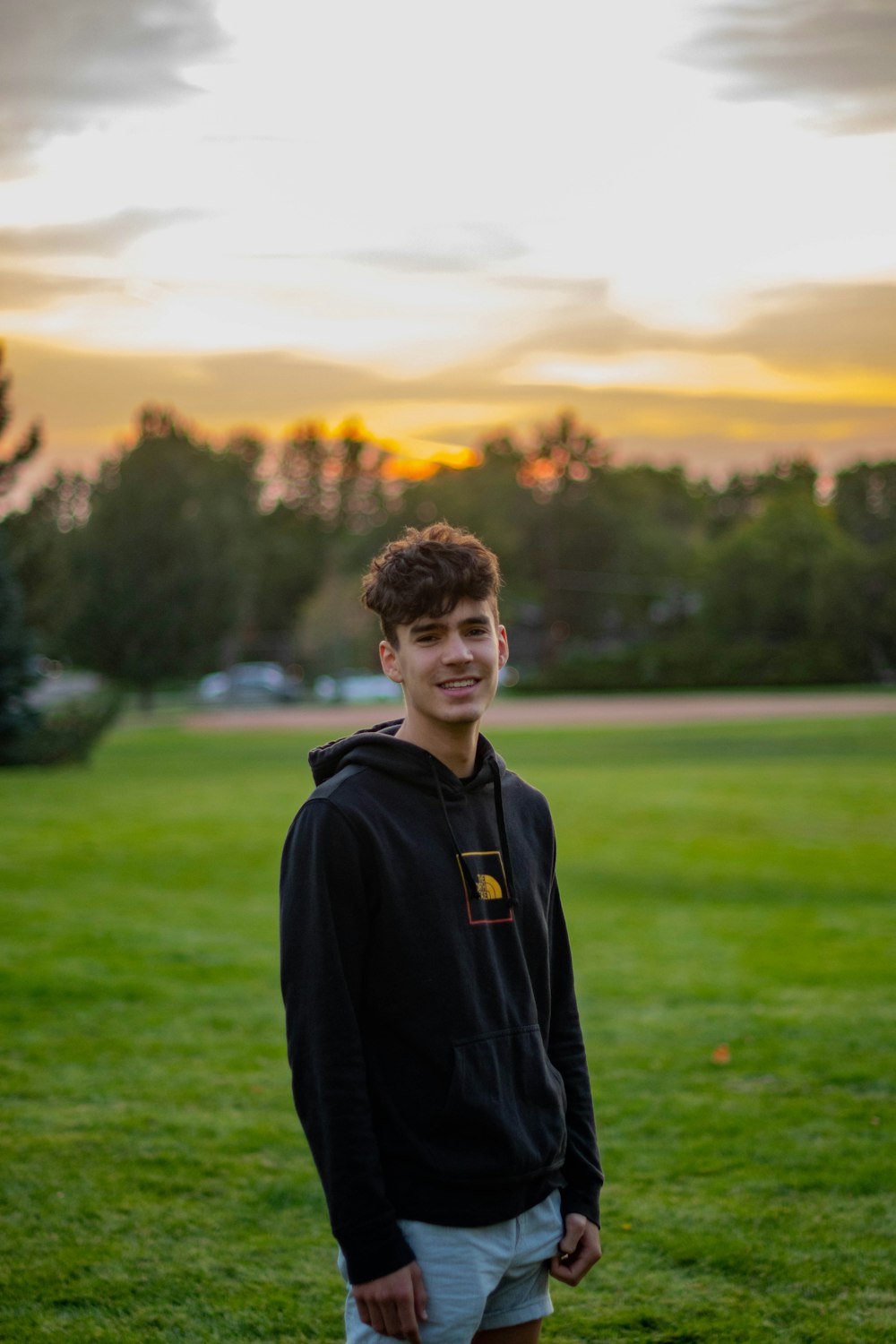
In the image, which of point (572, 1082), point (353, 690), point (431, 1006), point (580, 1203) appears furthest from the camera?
point (353, 690)

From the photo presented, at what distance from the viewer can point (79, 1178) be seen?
5.20 m

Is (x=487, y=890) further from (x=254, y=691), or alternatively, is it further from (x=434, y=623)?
(x=254, y=691)

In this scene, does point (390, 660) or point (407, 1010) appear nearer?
point (407, 1010)

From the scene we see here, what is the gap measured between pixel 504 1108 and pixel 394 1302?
0.37 m

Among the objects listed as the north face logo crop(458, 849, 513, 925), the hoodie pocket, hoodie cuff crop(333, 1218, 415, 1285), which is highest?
the north face logo crop(458, 849, 513, 925)

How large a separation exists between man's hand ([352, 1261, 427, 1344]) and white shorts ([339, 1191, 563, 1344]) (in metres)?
0.04

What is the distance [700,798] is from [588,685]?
143 feet

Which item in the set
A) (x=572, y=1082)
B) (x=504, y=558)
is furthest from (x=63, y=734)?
(x=504, y=558)

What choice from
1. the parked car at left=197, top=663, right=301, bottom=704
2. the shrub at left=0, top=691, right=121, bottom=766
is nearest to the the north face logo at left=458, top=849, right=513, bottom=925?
the shrub at left=0, top=691, right=121, bottom=766

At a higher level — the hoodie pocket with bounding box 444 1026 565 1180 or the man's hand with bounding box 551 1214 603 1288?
the hoodie pocket with bounding box 444 1026 565 1180

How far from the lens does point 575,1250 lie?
2.61m

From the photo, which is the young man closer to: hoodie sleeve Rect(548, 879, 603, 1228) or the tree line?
hoodie sleeve Rect(548, 879, 603, 1228)

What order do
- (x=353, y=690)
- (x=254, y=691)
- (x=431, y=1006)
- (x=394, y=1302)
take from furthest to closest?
(x=353, y=690), (x=254, y=691), (x=431, y=1006), (x=394, y=1302)

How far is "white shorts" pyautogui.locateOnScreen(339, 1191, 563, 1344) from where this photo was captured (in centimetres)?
237
